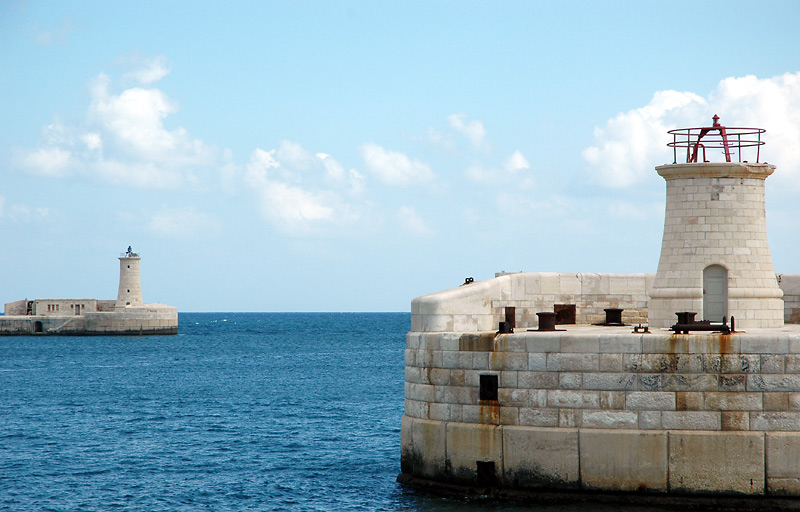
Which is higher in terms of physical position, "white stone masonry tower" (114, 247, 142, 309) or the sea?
"white stone masonry tower" (114, 247, 142, 309)

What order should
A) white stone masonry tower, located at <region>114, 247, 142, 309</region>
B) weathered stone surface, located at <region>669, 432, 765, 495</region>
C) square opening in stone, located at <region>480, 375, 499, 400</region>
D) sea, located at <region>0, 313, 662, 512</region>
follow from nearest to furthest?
weathered stone surface, located at <region>669, 432, 765, 495</region> → square opening in stone, located at <region>480, 375, 499, 400</region> → sea, located at <region>0, 313, 662, 512</region> → white stone masonry tower, located at <region>114, 247, 142, 309</region>

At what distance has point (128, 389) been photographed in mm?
44094

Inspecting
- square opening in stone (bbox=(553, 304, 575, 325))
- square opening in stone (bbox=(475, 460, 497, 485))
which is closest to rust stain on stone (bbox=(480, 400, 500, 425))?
square opening in stone (bbox=(475, 460, 497, 485))

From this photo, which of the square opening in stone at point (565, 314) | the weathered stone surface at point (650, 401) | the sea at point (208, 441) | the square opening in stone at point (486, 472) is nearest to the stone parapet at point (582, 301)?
the square opening in stone at point (565, 314)

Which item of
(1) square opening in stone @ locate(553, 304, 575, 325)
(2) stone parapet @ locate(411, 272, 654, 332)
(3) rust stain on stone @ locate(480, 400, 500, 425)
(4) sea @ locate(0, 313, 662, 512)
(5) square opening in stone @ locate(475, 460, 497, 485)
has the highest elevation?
(2) stone parapet @ locate(411, 272, 654, 332)

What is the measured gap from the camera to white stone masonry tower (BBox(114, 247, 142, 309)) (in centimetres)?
9112

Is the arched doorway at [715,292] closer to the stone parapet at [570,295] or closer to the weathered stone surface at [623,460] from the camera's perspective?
the stone parapet at [570,295]

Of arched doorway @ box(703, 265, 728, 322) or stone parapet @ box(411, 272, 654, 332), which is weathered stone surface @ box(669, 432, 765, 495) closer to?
arched doorway @ box(703, 265, 728, 322)

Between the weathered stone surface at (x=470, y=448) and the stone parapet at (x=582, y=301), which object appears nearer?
the weathered stone surface at (x=470, y=448)

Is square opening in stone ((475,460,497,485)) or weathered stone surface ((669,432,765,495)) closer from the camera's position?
weathered stone surface ((669,432,765,495))

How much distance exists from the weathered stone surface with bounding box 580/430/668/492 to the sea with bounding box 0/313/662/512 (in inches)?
17.6

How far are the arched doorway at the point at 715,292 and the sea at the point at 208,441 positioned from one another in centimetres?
575

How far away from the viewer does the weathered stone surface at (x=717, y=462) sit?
1541 centimetres

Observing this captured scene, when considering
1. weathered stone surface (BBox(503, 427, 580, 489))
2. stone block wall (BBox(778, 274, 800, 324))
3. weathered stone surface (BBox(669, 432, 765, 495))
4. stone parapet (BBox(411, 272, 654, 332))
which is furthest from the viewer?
stone block wall (BBox(778, 274, 800, 324))
